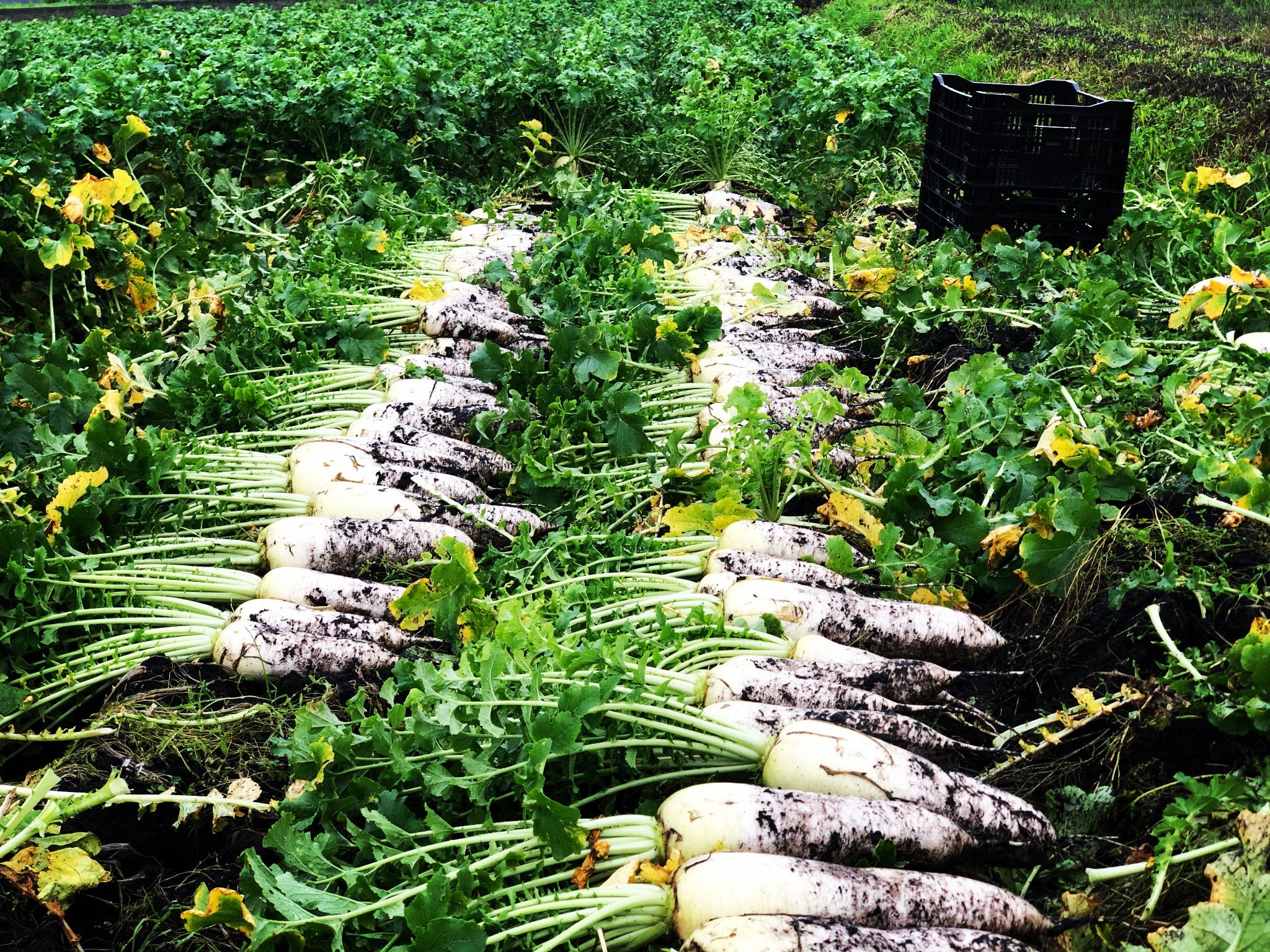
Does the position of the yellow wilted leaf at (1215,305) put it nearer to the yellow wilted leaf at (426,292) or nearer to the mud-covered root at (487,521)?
the mud-covered root at (487,521)

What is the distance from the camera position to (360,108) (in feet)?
24.6

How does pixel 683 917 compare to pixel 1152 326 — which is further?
pixel 1152 326

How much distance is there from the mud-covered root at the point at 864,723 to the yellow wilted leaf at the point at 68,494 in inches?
81.1

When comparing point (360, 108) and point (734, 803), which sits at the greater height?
Answer: point (360, 108)

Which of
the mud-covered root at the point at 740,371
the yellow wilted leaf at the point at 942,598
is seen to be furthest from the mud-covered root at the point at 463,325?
the yellow wilted leaf at the point at 942,598

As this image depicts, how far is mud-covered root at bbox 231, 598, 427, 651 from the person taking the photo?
314 cm

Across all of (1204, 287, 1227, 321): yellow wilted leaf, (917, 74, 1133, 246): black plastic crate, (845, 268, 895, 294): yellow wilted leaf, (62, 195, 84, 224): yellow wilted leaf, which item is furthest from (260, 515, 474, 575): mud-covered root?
(917, 74, 1133, 246): black plastic crate

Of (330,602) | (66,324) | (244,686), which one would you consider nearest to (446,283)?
(66,324)

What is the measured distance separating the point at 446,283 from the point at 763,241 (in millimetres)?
2190

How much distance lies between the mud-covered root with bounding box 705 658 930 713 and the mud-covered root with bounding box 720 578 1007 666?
27cm

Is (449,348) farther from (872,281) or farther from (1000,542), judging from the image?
(1000,542)

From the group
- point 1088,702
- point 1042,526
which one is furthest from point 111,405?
point 1088,702

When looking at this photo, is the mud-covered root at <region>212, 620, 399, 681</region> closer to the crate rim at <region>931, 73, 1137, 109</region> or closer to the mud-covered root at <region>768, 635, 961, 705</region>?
the mud-covered root at <region>768, 635, 961, 705</region>

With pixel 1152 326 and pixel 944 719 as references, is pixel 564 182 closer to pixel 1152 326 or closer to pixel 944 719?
pixel 1152 326
